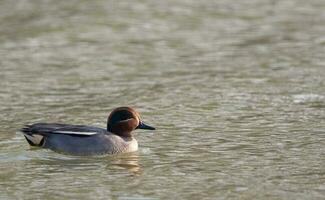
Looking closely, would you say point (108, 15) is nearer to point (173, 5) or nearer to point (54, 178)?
point (173, 5)

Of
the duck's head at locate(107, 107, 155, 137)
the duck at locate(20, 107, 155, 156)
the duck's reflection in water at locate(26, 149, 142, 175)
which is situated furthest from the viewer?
the duck's head at locate(107, 107, 155, 137)

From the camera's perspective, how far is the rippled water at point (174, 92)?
10.3 meters

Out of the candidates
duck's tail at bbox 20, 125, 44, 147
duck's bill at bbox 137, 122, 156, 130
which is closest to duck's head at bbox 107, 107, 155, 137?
duck's bill at bbox 137, 122, 156, 130

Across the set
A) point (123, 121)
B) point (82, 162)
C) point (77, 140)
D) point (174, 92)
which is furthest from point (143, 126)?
point (174, 92)

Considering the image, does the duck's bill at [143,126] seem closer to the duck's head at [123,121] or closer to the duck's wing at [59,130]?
the duck's head at [123,121]

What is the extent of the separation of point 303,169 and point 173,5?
1054 centimetres

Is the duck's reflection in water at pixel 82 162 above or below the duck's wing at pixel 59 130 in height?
below

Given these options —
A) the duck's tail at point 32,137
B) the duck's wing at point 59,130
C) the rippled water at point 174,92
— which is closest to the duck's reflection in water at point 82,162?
the rippled water at point 174,92

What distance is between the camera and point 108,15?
65.4 feet

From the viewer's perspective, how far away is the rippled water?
10.3m

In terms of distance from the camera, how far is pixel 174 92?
1462cm

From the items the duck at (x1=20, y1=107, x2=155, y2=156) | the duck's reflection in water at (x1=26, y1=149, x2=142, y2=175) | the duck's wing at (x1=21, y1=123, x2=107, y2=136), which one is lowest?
the duck's reflection in water at (x1=26, y1=149, x2=142, y2=175)

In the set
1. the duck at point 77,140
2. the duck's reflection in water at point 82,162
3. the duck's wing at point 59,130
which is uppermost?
the duck's wing at point 59,130

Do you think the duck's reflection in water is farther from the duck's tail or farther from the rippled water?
the duck's tail
